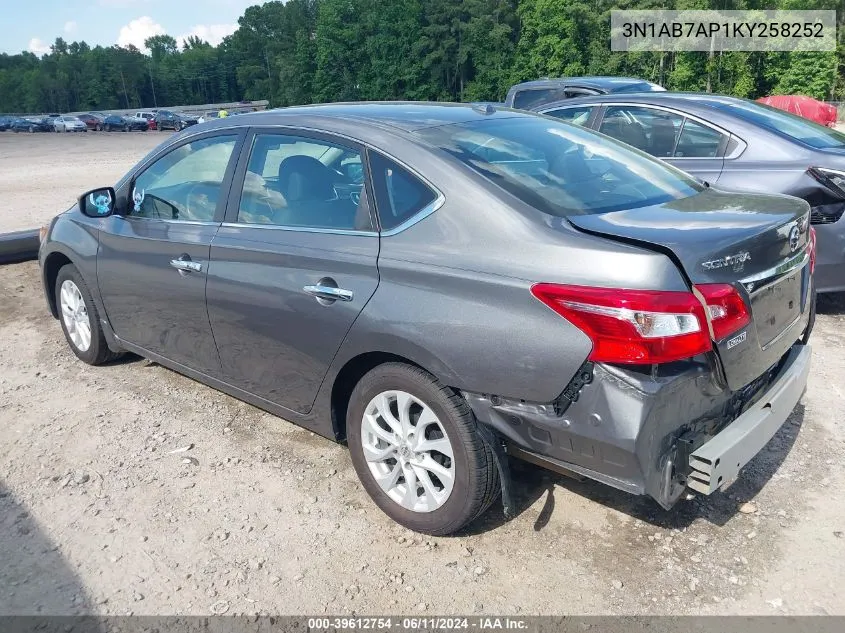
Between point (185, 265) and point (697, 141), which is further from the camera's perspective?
point (697, 141)

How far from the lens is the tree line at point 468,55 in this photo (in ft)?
195

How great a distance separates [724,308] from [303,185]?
1.96m

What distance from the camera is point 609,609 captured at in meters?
2.61

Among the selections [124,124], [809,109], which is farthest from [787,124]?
[124,124]

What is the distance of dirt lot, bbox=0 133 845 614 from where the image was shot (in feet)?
8.89

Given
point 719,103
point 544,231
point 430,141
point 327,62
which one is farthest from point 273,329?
point 327,62

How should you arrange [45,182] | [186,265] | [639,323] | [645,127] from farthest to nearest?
1. [45,182]
2. [645,127]
3. [186,265]
4. [639,323]

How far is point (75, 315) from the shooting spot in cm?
505

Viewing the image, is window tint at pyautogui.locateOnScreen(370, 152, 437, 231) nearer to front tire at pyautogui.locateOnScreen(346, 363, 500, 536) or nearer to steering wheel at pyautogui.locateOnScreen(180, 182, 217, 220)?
front tire at pyautogui.locateOnScreen(346, 363, 500, 536)

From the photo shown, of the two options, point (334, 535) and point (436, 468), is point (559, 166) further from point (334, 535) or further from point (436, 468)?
point (334, 535)

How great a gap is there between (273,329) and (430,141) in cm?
113

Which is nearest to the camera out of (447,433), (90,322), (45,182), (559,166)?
(447,433)

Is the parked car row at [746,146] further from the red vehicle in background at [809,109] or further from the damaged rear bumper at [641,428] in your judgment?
the red vehicle in background at [809,109]

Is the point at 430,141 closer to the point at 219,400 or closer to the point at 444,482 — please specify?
the point at 444,482
